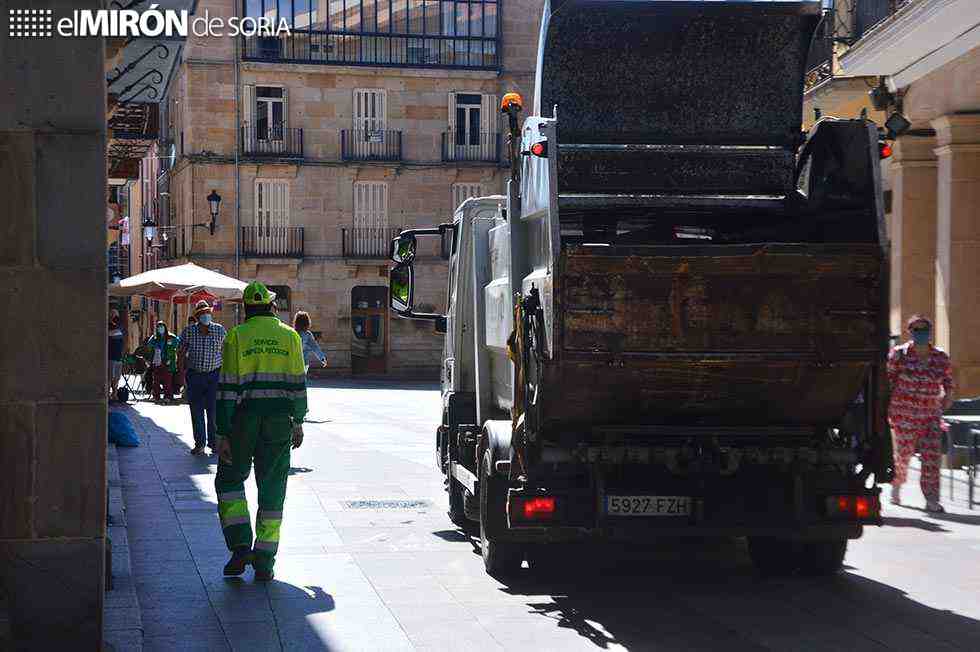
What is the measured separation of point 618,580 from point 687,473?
1188 mm

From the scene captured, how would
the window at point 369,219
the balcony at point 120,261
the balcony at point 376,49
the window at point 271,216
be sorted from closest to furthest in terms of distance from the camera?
the window at point 271,216 → the balcony at point 376,49 → the window at point 369,219 → the balcony at point 120,261

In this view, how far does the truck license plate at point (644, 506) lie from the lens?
7980 millimetres

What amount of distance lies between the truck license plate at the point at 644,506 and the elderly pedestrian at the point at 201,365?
30.2 feet

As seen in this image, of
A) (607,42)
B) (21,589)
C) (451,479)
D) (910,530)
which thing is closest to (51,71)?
(21,589)

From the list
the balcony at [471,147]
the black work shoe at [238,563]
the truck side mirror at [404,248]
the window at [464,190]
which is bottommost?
the black work shoe at [238,563]

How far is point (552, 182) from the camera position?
776 centimetres

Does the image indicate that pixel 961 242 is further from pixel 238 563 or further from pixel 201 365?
pixel 238 563

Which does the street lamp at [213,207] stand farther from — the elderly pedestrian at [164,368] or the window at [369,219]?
the elderly pedestrian at [164,368]

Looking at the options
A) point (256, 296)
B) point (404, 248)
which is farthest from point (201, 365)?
point (256, 296)

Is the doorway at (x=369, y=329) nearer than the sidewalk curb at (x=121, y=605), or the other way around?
the sidewalk curb at (x=121, y=605)

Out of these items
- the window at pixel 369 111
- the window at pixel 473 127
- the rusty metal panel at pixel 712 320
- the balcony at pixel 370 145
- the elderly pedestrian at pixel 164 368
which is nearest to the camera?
the rusty metal panel at pixel 712 320

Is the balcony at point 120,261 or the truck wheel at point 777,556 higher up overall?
the balcony at point 120,261

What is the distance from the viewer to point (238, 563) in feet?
28.5

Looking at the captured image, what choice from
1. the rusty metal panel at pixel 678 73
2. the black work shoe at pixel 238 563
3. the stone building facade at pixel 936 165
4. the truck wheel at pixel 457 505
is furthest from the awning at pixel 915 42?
the black work shoe at pixel 238 563
